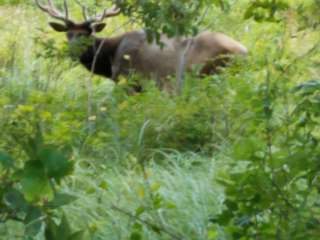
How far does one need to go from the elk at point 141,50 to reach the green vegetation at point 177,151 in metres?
0.38

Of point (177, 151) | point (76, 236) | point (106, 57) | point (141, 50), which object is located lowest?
point (106, 57)

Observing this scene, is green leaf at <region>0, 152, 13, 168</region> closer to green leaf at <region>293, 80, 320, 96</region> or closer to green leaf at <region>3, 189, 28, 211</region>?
green leaf at <region>3, 189, 28, 211</region>

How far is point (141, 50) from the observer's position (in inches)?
484

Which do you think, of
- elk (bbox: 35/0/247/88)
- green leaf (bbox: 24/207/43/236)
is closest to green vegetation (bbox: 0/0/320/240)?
green leaf (bbox: 24/207/43/236)

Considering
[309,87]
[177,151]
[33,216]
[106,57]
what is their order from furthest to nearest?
[106,57] < [177,151] < [309,87] < [33,216]

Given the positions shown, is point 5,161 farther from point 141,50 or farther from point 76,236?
point 141,50

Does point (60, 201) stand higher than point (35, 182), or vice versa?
point (35, 182)

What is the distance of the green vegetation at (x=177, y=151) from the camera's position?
10.8 feet

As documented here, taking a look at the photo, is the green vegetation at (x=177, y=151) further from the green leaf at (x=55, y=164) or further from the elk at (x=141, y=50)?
the elk at (x=141, y=50)

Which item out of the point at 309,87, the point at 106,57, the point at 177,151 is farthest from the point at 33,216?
the point at 106,57

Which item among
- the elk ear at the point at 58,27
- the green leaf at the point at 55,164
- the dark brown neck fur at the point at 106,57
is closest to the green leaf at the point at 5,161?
the green leaf at the point at 55,164

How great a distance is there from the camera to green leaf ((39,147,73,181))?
2.87 metres

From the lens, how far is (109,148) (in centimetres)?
755

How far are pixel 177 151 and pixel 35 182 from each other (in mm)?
4786
